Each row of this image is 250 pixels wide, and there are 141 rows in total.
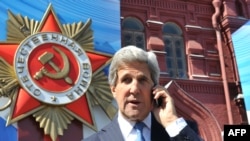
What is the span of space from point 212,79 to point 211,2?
6.31 ft

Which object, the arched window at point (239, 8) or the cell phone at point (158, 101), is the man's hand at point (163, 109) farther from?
the arched window at point (239, 8)

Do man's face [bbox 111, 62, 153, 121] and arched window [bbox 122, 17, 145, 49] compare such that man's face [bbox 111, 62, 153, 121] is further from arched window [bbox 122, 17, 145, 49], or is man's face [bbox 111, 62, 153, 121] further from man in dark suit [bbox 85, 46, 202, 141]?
arched window [bbox 122, 17, 145, 49]

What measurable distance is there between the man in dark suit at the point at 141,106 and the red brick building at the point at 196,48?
Result: 6295 millimetres

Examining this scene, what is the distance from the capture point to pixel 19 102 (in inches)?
252

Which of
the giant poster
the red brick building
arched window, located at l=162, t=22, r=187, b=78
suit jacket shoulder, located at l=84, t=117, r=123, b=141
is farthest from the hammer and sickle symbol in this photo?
suit jacket shoulder, located at l=84, t=117, r=123, b=141

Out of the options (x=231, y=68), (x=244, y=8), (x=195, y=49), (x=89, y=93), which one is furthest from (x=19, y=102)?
(x=244, y=8)

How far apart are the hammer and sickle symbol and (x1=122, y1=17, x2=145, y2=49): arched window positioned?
5.97ft

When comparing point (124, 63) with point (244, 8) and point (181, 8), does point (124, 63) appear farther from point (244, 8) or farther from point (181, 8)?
point (244, 8)

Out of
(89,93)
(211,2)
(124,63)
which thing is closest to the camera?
(124,63)

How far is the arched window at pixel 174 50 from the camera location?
8578 millimetres

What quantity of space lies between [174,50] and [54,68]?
3082 mm

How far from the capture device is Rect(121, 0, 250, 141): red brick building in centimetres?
822

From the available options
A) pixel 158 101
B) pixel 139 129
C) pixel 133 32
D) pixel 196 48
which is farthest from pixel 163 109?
pixel 196 48

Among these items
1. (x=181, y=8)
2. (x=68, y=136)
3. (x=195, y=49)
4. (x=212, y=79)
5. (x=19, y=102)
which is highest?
(x=181, y=8)
